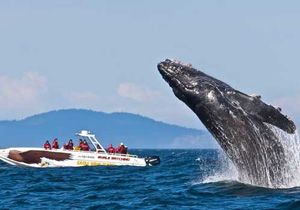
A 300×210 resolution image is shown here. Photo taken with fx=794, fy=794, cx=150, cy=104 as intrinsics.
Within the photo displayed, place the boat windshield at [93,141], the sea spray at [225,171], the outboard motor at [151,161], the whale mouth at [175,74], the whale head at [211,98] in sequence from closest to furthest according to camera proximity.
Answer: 1. the whale head at [211,98]
2. the whale mouth at [175,74]
3. the sea spray at [225,171]
4. the outboard motor at [151,161]
5. the boat windshield at [93,141]

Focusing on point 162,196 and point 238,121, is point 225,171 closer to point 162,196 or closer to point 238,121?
point 162,196

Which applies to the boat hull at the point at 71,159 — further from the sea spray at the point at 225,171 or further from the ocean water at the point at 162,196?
the sea spray at the point at 225,171

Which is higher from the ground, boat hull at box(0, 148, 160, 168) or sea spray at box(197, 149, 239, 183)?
boat hull at box(0, 148, 160, 168)

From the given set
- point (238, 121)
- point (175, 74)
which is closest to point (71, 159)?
point (175, 74)

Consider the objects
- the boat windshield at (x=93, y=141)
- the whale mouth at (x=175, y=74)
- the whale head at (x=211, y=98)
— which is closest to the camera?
the whale head at (x=211, y=98)

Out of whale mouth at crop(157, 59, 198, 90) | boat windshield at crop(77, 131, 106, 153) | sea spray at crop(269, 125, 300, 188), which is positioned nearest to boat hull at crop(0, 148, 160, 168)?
boat windshield at crop(77, 131, 106, 153)

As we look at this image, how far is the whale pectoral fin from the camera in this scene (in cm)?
1428

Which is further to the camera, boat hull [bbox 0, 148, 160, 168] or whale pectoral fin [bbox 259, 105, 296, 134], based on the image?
boat hull [bbox 0, 148, 160, 168]

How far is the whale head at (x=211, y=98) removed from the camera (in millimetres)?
14992

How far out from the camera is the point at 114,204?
15.2 meters

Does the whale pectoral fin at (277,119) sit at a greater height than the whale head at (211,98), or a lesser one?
lesser

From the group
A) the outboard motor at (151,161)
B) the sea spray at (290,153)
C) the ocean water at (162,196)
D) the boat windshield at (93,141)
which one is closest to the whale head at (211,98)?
the sea spray at (290,153)

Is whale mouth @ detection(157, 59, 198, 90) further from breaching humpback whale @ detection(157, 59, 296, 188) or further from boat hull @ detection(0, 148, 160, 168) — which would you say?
boat hull @ detection(0, 148, 160, 168)

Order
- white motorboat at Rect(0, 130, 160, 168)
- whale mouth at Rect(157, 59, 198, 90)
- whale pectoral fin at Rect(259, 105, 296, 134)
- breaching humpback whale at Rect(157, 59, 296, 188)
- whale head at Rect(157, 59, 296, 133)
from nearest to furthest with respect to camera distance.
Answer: whale pectoral fin at Rect(259, 105, 296, 134) < whale head at Rect(157, 59, 296, 133) < breaching humpback whale at Rect(157, 59, 296, 188) < whale mouth at Rect(157, 59, 198, 90) < white motorboat at Rect(0, 130, 160, 168)
